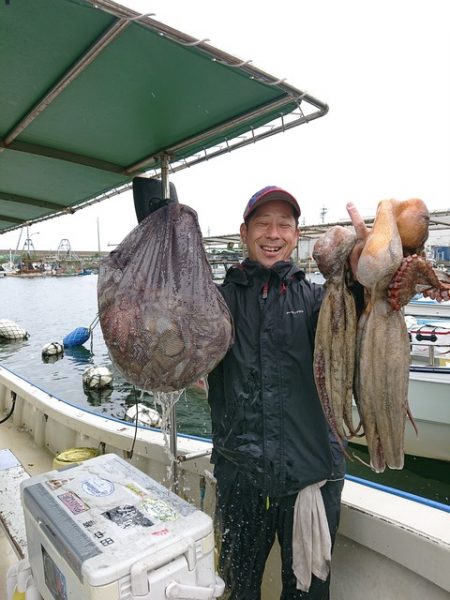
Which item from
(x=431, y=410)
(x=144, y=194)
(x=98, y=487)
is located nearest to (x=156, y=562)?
(x=98, y=487)

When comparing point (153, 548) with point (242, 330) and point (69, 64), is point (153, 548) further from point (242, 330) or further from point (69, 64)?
point (69, 64)

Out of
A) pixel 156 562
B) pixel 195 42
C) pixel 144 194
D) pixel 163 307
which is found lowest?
pixel 156 562

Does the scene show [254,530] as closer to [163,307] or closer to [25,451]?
[163,307]

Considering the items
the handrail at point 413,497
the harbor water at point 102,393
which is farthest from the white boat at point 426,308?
the handrail at point 413,497

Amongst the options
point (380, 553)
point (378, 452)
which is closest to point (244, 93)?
point (378, 452)

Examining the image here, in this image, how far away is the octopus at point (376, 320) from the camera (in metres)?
1.44

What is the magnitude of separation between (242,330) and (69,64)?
58.4 inches

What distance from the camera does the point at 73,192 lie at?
3668 millimetres

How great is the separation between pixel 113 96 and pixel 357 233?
1.43 m

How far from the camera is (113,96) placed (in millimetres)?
2037

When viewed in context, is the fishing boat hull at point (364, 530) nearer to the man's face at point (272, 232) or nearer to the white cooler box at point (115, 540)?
the white cooler box at point (115, 540)

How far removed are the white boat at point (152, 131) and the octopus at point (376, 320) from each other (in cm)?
76

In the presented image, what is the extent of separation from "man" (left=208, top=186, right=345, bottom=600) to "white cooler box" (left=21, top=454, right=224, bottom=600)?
40cm

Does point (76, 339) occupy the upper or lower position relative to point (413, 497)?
lower
